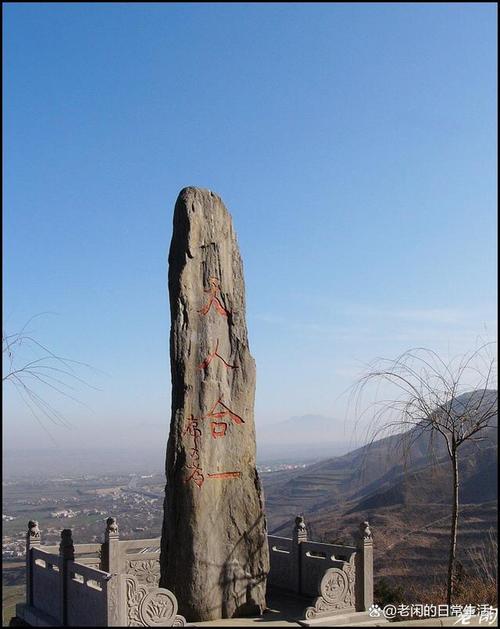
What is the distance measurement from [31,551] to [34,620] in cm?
97

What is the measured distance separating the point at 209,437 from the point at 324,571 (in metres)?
2.72

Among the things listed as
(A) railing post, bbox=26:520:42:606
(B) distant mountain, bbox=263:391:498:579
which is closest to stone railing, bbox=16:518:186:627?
(A) railing post, bbox=26:520:42:606

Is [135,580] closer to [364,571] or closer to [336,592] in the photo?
[336,592]

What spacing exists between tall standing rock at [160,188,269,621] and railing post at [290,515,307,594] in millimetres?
1371

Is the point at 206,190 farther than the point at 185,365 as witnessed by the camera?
Yes

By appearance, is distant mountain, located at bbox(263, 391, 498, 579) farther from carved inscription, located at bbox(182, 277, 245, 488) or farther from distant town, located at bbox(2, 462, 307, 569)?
carved inscription, located at bbox(182, 277, 245, 488)

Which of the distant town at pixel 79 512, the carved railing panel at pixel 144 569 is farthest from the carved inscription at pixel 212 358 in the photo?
the distant town at pixel 79 512

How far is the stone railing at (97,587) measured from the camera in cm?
746

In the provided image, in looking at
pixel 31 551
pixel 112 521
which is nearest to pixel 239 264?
pixel 112 521

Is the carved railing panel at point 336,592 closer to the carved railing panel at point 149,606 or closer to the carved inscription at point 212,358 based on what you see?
the carved railing panel at point 149,606

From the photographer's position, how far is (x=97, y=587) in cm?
782

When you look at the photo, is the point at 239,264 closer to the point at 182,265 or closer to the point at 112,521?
the point at 182,265

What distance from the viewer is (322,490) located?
49.0 m

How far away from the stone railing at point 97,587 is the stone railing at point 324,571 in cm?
180
